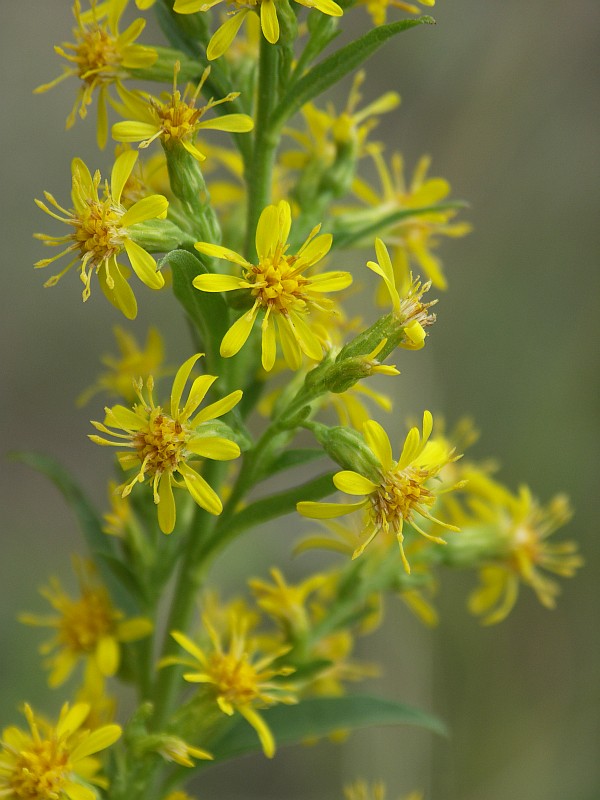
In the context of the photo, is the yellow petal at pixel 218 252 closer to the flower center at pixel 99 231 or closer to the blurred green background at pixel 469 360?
the flower center at pixel 99 231

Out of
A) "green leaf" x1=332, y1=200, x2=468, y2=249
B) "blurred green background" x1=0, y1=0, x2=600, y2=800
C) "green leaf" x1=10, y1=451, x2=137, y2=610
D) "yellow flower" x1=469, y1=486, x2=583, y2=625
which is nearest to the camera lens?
"green leaf" x1=332, y1=200, x2=468, y2=249

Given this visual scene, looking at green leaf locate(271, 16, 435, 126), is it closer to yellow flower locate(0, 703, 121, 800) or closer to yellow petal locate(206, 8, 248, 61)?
yellow petal locate(206, 8, 248, 61)

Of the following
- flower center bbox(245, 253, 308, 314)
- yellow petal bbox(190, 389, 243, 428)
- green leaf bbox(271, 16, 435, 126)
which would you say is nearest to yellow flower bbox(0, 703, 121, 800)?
yellow petal bbox(190, 389, 243, 428)

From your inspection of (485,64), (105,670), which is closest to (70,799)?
(105,670)

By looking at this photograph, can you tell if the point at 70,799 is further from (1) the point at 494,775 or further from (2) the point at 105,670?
(1) the point at 494,775

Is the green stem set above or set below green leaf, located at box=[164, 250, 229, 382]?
above

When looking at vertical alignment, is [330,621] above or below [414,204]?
below

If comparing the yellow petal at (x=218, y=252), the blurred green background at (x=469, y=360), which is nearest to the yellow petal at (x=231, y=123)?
the yellow petal at (x=218, y=252)
